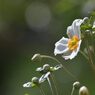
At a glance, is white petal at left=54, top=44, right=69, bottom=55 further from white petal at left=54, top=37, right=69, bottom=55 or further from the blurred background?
the blurred background

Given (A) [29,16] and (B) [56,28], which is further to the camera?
(A) [29,16]

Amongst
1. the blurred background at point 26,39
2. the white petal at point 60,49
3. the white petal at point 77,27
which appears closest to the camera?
the white petal at point 77,27

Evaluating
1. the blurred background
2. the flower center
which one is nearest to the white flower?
the flower center

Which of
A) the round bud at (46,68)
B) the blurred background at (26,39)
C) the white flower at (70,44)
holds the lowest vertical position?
the round bud at (46,68)

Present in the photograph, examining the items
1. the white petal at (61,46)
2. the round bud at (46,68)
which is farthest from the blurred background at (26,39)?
the round bud at (46,68)

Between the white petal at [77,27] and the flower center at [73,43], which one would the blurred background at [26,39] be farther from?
the white petal at [77,27]

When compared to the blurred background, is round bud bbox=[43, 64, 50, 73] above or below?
below

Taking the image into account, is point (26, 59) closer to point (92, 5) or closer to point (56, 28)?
point (56, 28)

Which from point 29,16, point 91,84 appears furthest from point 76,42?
point 29,16

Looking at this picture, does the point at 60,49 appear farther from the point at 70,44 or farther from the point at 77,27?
the point at 77,27
